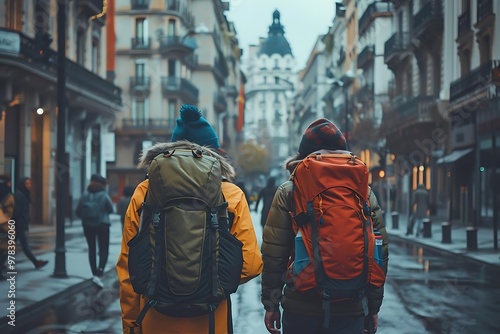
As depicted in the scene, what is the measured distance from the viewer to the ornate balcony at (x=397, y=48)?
40.0 metres

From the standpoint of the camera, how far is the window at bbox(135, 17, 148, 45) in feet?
185

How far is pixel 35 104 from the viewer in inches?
979

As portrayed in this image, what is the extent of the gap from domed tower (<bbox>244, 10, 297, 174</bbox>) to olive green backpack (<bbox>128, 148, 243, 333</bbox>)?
154 metres

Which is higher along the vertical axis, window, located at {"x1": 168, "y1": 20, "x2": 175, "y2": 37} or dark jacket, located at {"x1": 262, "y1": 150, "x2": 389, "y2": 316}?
window, located at {"x1": 168, "y1": 20, "x2": 175, "y2": 37}

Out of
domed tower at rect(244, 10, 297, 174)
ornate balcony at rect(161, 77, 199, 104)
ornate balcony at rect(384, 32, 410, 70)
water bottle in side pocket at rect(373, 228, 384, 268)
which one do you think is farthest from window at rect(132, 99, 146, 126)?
domed tower at rect(244, 10, 297, 174)

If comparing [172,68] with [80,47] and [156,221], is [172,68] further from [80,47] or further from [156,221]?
[156,221]

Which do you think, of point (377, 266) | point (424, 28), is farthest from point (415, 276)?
point (424, 28)

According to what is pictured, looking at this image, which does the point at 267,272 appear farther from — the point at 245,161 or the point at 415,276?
the point at 245,161

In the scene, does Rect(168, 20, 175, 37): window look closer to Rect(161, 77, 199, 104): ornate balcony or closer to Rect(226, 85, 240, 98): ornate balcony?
Rect(161, 77, 199, 104): ornate balcony

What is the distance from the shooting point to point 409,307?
31.4 feet

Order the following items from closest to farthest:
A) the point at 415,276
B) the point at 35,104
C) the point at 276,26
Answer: the point at 415,276 → the point at 35,104 → the point at 276,26

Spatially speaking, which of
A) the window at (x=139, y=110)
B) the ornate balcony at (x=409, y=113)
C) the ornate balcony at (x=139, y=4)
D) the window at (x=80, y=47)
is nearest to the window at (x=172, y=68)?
the window at (x=139, y=110)

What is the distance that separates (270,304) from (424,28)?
32029 mm

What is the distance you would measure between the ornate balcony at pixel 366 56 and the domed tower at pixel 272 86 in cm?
10255
